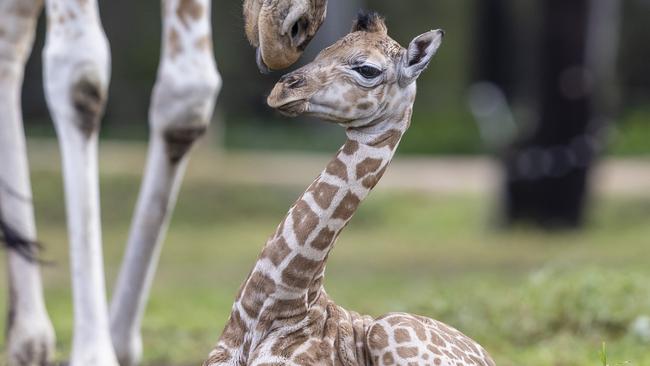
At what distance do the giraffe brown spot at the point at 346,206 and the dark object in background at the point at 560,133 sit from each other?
921cm

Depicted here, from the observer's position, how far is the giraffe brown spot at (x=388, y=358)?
9.46ft

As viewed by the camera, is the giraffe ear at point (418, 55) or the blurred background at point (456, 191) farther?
the blurred background at point (456, 191)

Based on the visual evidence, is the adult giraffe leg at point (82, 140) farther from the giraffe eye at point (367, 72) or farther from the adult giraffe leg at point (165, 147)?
the giraffe eye at point (367, 72)

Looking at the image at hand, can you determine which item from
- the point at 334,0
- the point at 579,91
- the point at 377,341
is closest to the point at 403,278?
the point at 579,91

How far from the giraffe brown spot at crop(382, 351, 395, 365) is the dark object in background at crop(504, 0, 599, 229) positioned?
9.17 meters

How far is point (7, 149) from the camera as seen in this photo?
462cm

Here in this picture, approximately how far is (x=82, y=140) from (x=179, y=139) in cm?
34

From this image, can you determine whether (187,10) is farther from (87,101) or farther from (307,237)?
(307,237)

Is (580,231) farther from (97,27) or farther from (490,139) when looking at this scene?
(97,27)

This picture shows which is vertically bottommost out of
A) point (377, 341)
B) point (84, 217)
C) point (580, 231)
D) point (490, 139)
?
point (490, 139)

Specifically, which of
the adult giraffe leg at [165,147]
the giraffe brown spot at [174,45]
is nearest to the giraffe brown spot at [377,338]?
the adult giraffe leg at [165,147]

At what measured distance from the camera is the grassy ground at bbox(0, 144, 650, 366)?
5.22m

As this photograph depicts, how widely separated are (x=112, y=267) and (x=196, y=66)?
6308 mm

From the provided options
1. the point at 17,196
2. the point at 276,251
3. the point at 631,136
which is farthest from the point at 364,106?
the point at 631,136
